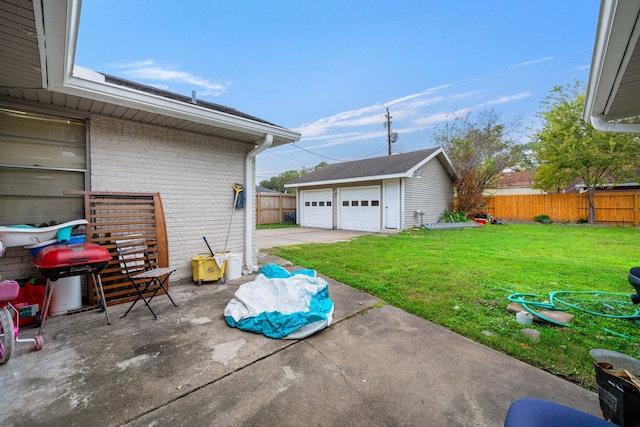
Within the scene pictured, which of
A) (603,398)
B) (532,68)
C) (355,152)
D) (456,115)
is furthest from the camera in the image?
(355,152)

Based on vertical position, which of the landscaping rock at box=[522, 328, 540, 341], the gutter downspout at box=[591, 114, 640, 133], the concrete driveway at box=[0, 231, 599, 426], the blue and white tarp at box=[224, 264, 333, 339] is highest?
the gutter downspout at box=[591, 114, 640, 133]

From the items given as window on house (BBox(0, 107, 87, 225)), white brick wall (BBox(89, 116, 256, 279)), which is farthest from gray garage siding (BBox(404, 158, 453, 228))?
window on house (BBox(0, 107, 87, 225))

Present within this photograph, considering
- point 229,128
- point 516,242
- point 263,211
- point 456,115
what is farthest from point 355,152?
point 229,128

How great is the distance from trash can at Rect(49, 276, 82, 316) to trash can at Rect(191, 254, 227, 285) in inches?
54.4

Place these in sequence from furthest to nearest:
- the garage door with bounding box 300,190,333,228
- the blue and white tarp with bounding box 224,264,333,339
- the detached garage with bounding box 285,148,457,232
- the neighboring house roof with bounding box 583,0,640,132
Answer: the garage door with bounding box 300,190,333,228, the detached garage with bounding box 285,148,457,232, the blue and white tarp with bounding box 224,264,333,339, the neighboring house roof with bounding box 583,0,640,132

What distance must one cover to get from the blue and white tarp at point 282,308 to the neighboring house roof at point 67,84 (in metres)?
2.48

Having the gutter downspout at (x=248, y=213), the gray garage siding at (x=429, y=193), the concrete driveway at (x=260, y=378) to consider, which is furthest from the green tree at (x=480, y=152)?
the concrete driveway at (x=260, y=378)

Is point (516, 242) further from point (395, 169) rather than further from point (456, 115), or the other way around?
point (456, 115)

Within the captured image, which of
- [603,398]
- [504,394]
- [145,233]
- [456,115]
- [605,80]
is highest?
[456,115]

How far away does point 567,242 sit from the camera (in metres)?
7.92

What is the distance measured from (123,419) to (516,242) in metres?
9.73

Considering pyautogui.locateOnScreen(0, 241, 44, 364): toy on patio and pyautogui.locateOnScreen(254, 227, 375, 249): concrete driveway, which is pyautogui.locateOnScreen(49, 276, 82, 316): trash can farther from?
pyautogui.locateOnScreen(254, 227, 375, 249): concrete driveway

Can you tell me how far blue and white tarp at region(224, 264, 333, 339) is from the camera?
262 centimetres

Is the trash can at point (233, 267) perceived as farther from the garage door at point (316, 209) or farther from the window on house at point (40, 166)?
the garage door at point (316, 209)
